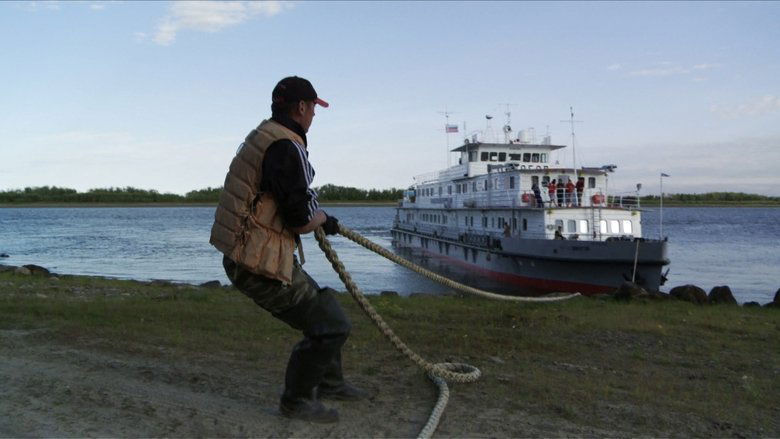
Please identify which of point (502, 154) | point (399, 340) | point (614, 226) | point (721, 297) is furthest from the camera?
point (502, 154)

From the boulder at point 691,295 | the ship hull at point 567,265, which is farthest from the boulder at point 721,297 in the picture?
the ship hull at point 567,265

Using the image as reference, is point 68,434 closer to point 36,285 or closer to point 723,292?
point 36,285

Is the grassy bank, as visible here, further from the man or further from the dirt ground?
the man

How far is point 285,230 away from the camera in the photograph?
13.5 ft

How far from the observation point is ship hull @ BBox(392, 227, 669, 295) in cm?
2184

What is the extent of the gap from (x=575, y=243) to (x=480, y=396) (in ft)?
60.9

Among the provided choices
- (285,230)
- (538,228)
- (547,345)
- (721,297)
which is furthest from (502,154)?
(285,230)

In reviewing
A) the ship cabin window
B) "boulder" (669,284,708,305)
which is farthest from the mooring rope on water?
the ship cabin window

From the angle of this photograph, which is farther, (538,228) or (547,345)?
(538,228)

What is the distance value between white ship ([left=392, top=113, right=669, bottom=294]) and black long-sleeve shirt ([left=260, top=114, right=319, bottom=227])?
64.3 feet

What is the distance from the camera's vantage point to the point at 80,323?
8.07 meters

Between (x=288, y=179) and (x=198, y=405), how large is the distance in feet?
6.21

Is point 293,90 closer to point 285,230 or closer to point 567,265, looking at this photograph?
point 285,230

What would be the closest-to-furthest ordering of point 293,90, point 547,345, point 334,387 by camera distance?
point 293,90
point 334,387
point 547,345
